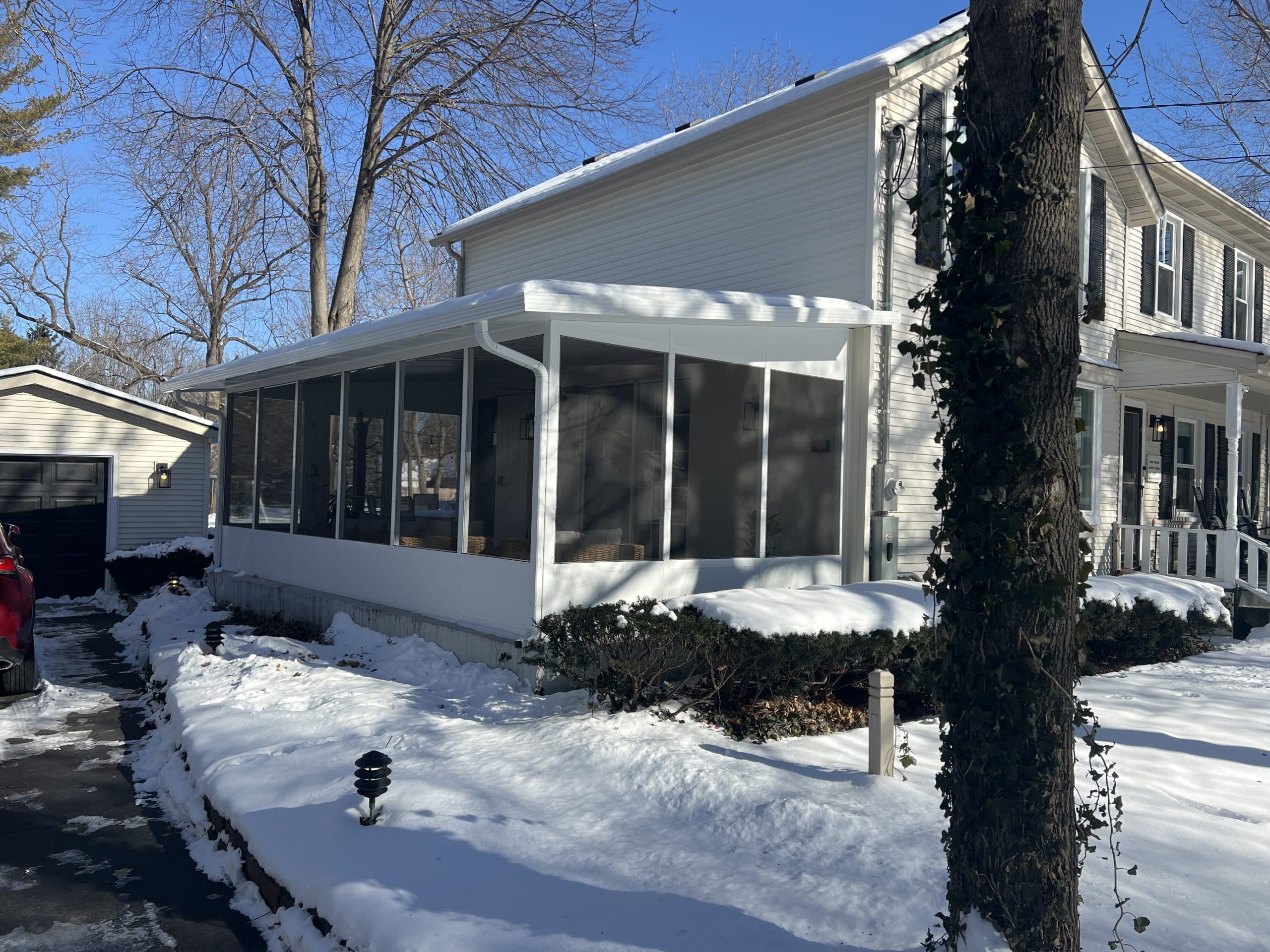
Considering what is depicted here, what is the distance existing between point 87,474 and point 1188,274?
18087mm

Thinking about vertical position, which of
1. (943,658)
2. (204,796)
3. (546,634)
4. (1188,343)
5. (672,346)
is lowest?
(204,796)

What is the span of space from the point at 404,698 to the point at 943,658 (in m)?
4.90

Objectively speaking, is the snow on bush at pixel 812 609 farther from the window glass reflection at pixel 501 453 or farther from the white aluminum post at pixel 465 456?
the white aluminum post at pixel 465 456

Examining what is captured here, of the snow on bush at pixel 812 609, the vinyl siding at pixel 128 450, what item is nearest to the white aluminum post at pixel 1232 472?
the snow on bush at pixel 812 609

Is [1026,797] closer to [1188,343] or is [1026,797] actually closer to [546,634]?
[546,634]

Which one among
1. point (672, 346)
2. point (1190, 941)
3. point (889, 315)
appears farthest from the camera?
point (889, 315)

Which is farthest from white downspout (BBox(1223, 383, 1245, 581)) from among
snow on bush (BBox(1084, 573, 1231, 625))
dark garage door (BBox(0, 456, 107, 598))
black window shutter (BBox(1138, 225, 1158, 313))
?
dark garage door (BBox(0, 456, 107, 598))

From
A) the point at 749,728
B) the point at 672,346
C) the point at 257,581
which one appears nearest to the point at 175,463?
the point at 257,581

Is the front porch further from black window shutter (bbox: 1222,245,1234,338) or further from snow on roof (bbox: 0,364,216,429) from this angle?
snow on roof (bbox: 0,364,216,429)

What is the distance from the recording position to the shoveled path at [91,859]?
13.4 feet

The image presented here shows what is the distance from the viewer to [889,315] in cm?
960

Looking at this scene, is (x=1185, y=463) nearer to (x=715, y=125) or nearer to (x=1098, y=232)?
(x=1098, y=232)

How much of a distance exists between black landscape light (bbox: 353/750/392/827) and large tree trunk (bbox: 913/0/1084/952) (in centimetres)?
262

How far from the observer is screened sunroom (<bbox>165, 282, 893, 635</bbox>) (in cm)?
772
